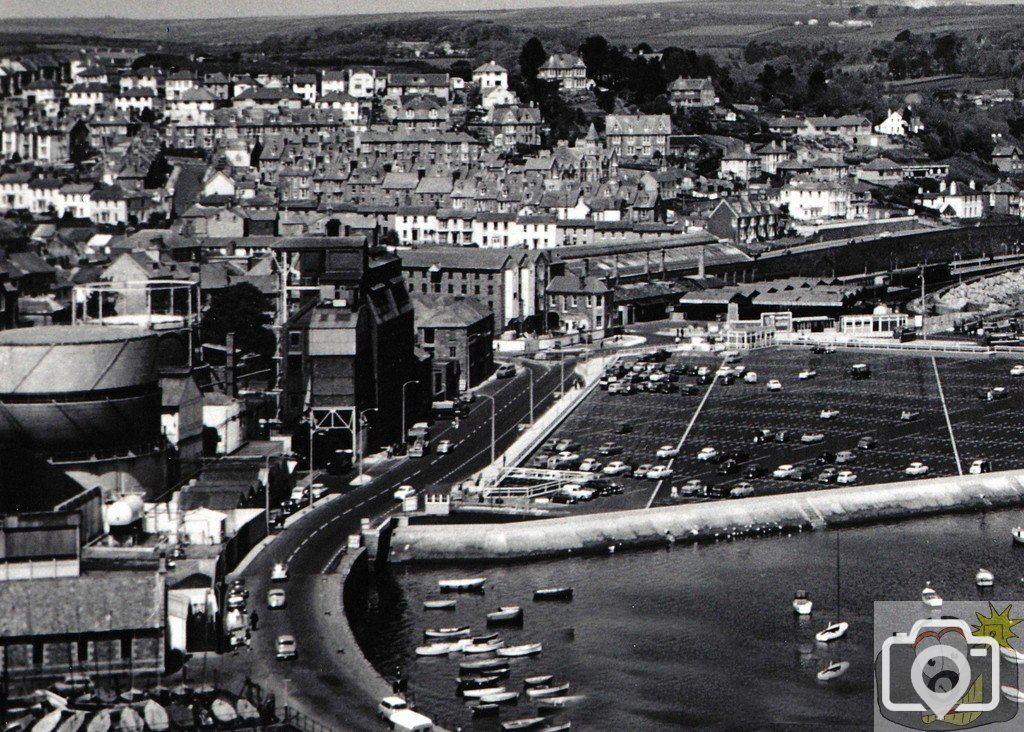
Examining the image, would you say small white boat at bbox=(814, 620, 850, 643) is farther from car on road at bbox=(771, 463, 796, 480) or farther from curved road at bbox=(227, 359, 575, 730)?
car on road at bbox=(771, 463, 796, 480)

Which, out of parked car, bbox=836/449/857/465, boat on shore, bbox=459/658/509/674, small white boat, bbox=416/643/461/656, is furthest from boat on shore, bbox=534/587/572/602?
parked car, bbox=836/449/857/465

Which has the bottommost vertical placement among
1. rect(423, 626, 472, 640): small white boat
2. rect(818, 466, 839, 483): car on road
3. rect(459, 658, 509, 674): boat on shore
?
rect(459, 658, 509, 674): boat on shore

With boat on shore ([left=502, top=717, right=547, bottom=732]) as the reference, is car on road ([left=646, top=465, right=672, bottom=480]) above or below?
above

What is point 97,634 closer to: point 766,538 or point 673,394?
point 766,538

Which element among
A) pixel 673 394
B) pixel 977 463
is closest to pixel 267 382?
pixel 673 394

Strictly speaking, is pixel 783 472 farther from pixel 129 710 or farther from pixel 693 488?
pixel 129 710
